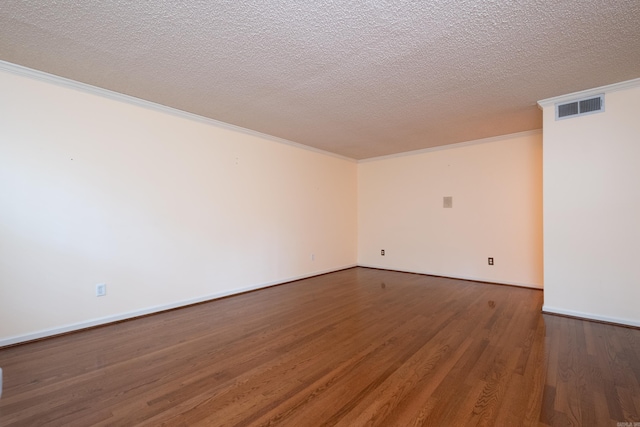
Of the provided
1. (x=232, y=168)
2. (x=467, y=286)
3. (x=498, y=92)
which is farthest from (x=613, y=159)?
(x=232, y=168)

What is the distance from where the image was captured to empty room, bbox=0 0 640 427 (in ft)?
5.99

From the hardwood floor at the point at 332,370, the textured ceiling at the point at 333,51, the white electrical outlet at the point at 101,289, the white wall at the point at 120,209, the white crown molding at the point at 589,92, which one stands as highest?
the textured ceiling at the point at 333,51

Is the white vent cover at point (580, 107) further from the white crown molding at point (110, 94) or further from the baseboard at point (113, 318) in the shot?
the baseboard at point (113, 318)

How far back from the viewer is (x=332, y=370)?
2.07 metres

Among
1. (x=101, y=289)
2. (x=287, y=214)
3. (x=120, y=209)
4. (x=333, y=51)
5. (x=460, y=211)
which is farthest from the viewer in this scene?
(x=460, y=211)

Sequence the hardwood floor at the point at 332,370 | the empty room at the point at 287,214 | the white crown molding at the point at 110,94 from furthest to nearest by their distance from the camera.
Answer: the white crown molding at the point at 110,94 < the empty room at the point at 287,214 < the hardwood floor at the point at 332,370

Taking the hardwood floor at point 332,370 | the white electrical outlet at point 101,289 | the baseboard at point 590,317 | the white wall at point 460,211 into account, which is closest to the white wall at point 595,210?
the baseboard at point 590,317

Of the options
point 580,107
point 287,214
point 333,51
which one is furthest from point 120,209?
point 580,107

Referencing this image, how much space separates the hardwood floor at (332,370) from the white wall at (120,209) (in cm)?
40

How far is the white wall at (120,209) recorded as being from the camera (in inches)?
101

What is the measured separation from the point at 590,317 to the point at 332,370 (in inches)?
120

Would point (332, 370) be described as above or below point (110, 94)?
below

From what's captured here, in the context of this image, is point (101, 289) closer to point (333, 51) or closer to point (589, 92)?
point (333, 51)

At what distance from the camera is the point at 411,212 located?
18.6ft
